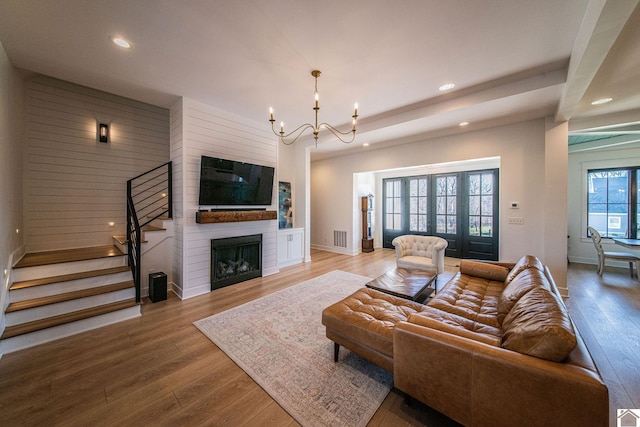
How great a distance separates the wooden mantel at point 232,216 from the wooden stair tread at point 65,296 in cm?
125

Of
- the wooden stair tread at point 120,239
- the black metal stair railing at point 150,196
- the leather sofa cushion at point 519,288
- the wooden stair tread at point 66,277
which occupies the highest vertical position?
the black metal stair railing at point 150,196

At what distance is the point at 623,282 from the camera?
416 cm

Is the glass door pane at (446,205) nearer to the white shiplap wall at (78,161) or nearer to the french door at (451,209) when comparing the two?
the french door at (451,209)

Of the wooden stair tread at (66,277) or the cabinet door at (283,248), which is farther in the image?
the cabinet door at (283,248)

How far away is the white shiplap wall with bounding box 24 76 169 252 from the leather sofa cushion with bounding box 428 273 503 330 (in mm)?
5132

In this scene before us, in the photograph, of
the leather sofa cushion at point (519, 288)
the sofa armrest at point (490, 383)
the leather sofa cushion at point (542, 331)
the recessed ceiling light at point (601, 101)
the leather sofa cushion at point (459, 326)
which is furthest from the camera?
the recessed ceiling light at point (601, 101)

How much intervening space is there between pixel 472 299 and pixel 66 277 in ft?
15.7

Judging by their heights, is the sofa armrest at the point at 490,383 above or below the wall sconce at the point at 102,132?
below

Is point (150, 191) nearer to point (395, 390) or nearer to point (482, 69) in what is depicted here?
point (395, 390)

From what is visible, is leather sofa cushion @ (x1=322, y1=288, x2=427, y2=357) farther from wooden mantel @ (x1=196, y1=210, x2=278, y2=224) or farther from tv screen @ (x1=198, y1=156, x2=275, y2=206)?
tv screen @ (x1=198, y1=156, x2=275, y2=206)

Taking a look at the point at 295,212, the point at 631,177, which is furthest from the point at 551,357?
the point at 631,177

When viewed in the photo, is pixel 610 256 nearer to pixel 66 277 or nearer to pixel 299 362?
pixel 299 362

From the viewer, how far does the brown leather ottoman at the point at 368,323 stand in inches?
68.8

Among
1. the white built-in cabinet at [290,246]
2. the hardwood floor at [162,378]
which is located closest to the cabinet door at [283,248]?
the white built-in cabinet at [290,246]
